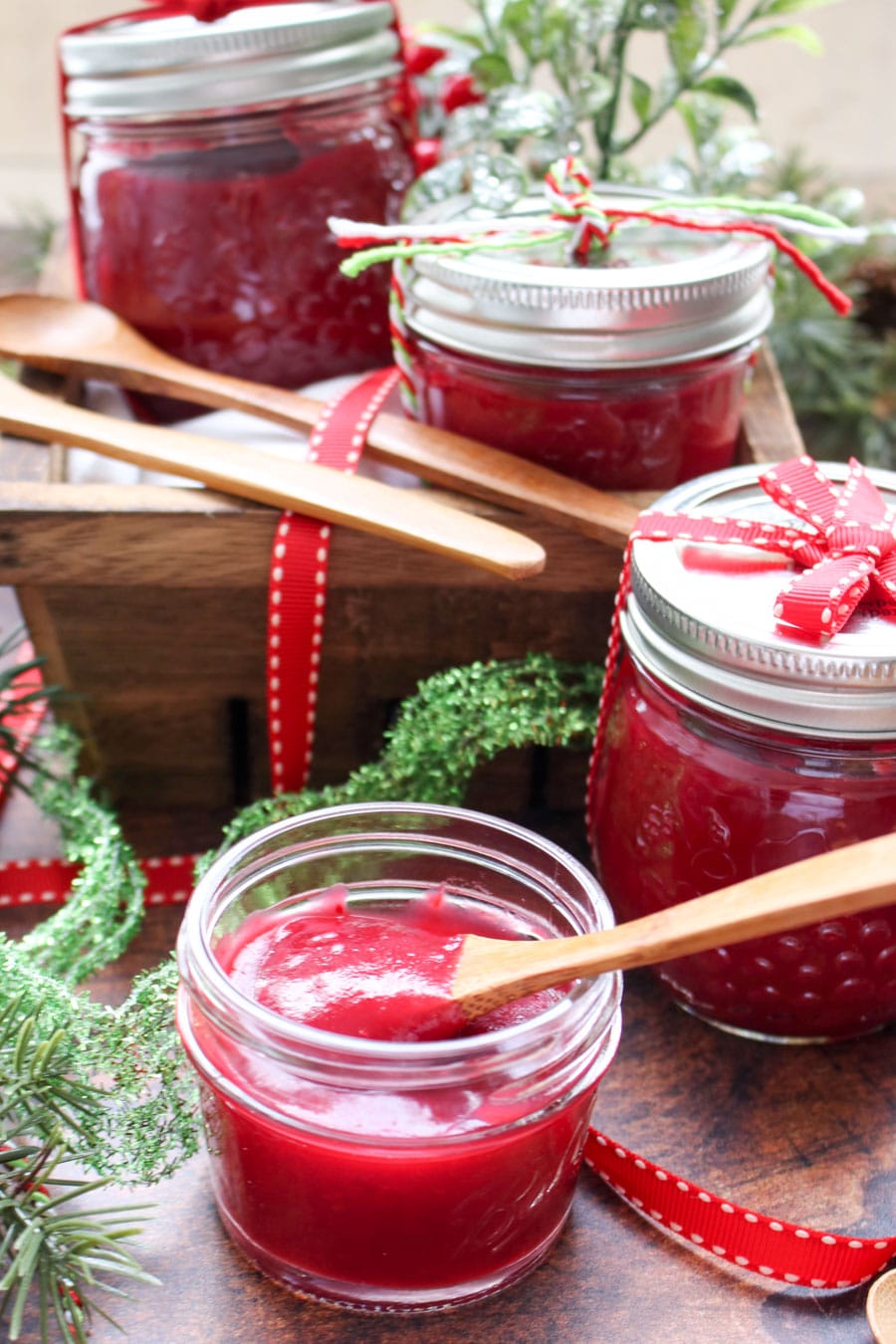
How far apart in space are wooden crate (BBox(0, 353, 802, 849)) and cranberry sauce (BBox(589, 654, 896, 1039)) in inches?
3.8

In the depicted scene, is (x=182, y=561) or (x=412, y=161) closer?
(x=182, y=561)

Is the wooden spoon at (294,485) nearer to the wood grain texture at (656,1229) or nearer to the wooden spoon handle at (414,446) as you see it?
the wooden spoon handle at (414,446)

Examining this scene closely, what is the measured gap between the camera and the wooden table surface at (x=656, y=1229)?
0.49 meters

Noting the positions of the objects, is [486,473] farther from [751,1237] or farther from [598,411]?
[751,1237]

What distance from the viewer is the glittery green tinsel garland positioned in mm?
511

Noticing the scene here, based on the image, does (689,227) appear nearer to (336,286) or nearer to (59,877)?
(336,286)

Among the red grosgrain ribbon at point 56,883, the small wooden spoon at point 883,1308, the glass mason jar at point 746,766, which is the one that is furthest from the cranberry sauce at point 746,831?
the red grosgrain ribbon at point 56,883

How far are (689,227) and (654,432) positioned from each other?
0.37ft

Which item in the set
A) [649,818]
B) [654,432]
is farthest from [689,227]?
[649,818]

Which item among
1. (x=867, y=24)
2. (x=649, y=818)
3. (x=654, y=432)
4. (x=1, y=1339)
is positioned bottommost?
(x=1, y=1339)

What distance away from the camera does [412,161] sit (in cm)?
88

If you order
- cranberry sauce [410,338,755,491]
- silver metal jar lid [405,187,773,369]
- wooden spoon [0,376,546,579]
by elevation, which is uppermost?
silver metal jar lid [405,187,773,369]

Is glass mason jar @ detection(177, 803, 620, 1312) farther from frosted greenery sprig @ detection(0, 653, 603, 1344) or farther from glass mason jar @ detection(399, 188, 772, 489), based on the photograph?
glass mason jar @ detection(399, 188, 772, 489)

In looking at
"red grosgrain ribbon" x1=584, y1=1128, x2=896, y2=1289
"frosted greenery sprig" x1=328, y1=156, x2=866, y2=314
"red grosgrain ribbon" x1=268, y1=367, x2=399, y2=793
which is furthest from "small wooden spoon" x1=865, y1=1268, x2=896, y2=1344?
"frosted greenery sprig" x1=328, y1=156, x2=866, y2=314
